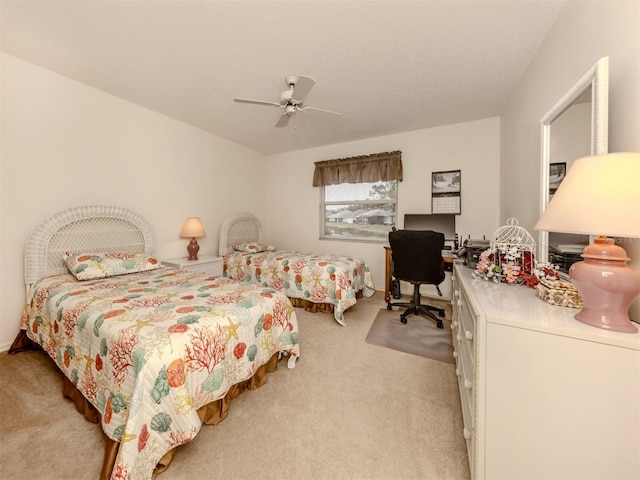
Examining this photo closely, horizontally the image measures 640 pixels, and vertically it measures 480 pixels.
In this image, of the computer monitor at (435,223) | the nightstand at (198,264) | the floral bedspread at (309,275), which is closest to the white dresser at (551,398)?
the floral bedspread at (309,275)

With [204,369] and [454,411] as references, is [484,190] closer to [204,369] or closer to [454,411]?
[454,411]

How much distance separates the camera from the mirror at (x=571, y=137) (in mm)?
1146

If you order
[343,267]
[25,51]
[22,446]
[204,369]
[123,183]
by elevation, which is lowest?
[22,446]

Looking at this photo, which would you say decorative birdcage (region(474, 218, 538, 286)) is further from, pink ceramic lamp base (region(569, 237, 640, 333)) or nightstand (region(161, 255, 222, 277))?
nightstand (region(161, 255, 222, 277))

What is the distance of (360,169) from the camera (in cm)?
425

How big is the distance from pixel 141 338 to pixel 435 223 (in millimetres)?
3606

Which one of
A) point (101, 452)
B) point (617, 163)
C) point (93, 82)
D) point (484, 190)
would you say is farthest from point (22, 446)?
point (484, 190)

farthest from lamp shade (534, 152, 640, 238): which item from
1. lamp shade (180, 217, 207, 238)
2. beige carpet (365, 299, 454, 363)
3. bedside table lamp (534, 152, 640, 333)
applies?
lamp shade (180, 217, 207, 238)

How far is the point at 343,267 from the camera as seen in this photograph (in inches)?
122

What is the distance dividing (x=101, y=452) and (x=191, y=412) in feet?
1.82

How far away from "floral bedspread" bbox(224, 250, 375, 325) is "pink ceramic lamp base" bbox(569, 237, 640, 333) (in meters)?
2.16

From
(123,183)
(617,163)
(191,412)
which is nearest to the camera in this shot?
(617,163)

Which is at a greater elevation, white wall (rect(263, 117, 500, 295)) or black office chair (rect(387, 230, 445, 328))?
white wall (rect(263, 117, 500, 295))

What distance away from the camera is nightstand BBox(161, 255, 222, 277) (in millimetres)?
3174
